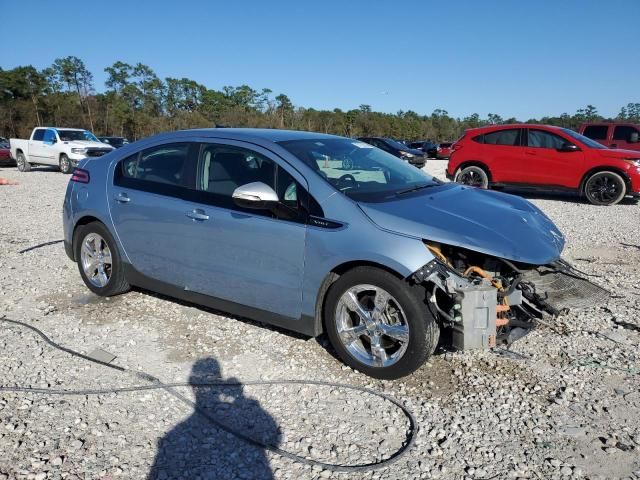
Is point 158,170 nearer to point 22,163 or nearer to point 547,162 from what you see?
point 547,162

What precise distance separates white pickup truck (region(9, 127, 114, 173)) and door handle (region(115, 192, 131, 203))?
1641 cm

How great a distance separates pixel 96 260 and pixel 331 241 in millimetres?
2843

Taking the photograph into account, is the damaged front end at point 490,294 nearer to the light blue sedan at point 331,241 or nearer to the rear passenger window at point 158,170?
the light blue sedan at point 331,241

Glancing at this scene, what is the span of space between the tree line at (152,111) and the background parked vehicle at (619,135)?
34276 mm

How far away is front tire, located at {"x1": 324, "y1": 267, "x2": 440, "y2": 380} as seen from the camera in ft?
11.0

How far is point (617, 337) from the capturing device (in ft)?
13.9

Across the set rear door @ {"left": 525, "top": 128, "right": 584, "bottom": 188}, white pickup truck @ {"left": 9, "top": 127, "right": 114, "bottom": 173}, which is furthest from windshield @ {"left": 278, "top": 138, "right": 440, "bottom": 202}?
white pickup truck @ {"left": 9, "top": 127, "right": 114, "bottom": 173}

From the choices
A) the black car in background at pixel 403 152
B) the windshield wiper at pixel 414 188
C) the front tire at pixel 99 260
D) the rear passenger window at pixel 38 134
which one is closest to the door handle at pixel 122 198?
the front tire at pixel 99 260

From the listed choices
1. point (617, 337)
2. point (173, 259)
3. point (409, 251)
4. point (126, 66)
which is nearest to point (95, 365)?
point (173, 259)

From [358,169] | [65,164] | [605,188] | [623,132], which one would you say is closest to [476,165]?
[605,188]

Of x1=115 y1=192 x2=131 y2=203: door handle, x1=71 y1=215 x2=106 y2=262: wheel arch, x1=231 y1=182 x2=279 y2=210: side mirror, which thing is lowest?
x1=71 y1=215 x2=106 y2=262: wheel arch

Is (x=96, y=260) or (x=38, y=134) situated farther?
(x=38, y=134)

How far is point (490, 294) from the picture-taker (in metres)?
3.34

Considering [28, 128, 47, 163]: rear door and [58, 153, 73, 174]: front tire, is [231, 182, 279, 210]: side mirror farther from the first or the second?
[28, 128, 47, 163]: rear door
